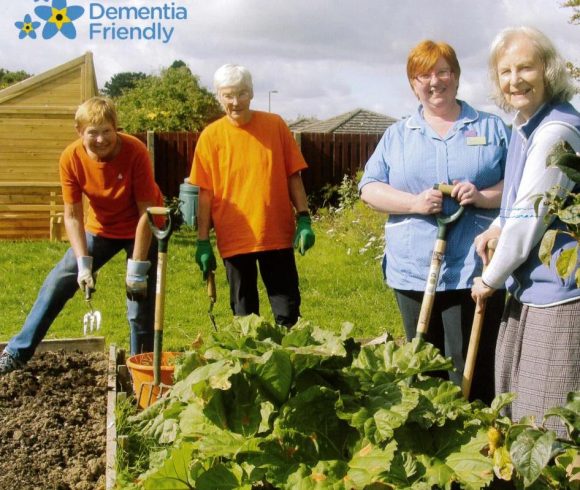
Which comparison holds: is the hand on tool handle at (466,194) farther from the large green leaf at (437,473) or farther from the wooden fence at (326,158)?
the wooden fence at (326,158)

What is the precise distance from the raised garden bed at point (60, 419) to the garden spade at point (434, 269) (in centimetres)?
128

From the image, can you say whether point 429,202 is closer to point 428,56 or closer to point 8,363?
point 428,56

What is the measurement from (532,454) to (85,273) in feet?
9.36

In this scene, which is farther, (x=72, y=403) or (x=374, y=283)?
(x=374, y=283)

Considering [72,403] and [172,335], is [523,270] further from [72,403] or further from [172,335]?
[172,335]

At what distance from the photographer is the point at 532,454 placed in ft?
6.13

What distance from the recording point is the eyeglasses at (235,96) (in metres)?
3.94

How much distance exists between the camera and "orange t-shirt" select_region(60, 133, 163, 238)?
4250mm

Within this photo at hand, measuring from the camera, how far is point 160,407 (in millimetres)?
2998

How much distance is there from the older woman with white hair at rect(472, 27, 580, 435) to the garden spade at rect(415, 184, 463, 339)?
338mm

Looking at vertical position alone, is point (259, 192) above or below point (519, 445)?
above

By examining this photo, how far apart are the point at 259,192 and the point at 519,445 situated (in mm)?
2373

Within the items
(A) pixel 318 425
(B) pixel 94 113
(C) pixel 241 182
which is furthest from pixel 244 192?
(A) pixel 318 425

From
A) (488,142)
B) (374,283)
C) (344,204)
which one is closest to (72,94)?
(344,204)
